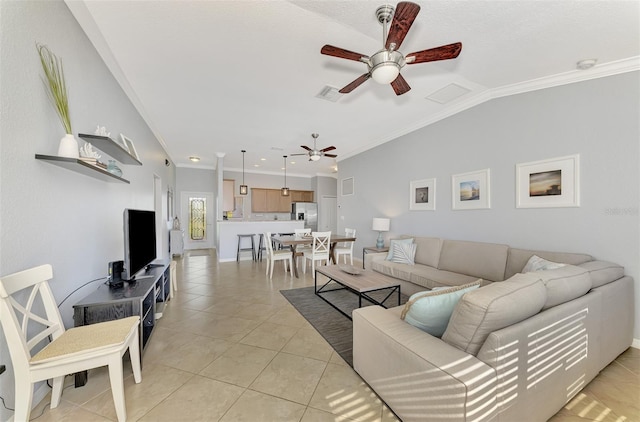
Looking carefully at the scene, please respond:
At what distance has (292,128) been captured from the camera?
4.45 meters

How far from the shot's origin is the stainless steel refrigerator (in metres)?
8.89

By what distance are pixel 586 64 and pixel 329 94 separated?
2.65 m

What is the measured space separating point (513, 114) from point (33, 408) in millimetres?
5114

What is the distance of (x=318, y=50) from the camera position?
7.56 feet

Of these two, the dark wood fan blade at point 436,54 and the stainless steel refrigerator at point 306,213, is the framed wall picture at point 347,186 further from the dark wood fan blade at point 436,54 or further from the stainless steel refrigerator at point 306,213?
the dark wood fan blade at point 436,54

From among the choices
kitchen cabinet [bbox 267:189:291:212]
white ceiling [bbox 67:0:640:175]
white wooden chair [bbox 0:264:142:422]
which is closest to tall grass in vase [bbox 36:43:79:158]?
white ceiling [bbox 67:0:640:175]

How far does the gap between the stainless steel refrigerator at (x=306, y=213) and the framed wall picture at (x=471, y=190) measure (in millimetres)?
5838

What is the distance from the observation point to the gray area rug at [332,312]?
226 centimetres

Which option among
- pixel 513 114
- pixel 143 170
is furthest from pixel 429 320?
pixel 143 170

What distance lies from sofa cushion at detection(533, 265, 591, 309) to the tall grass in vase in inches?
124

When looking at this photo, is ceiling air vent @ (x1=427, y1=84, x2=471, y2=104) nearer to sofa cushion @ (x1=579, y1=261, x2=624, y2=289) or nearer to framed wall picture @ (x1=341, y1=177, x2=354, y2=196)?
sofa cushion @ (x1=579, y1=261, x2=624, y2=289)

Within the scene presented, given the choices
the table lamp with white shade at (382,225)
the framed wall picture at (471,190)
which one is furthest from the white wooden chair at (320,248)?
the framed wall picture at (471,190)

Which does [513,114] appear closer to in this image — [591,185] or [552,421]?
[591,185]

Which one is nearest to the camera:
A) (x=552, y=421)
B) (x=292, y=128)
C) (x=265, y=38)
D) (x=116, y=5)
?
(x=552, y=421)
